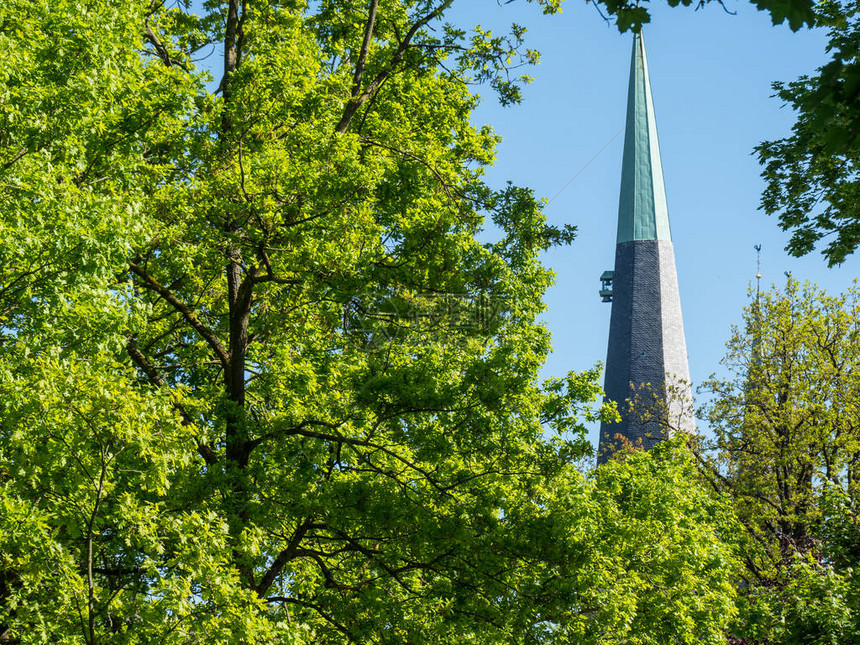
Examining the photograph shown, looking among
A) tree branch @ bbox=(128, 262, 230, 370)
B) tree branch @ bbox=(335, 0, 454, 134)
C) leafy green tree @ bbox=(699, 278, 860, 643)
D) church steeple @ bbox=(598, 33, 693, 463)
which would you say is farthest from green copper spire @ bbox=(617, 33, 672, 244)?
tree branch @ bbox=(128, 262, 230, 370)

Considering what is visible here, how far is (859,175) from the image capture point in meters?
13.1

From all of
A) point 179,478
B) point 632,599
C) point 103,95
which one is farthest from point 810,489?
point 103,95

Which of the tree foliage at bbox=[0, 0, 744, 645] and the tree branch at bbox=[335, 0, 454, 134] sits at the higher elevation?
the tree branch at bbox=[335, 0, 454, 134]

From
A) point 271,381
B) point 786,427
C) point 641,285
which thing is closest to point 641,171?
point 641,285

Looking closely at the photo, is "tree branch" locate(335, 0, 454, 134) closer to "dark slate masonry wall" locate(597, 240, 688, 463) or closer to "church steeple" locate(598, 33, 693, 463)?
"church steeple" locate(598, 33, 693, 463)

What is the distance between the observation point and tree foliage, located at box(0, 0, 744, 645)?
949 cm

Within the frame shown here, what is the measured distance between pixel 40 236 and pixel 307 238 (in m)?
3.83

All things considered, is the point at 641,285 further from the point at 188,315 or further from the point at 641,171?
the point at 188,315

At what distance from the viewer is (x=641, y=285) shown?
4266 cm

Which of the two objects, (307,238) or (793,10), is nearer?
(793,10)

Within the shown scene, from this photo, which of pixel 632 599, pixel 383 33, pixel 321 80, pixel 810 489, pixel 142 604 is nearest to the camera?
pixel 142 604

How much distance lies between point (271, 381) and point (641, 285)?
31.2 metres

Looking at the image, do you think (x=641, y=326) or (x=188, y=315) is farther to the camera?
(x=641, y=326)

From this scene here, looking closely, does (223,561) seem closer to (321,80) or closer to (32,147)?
(32,147)
